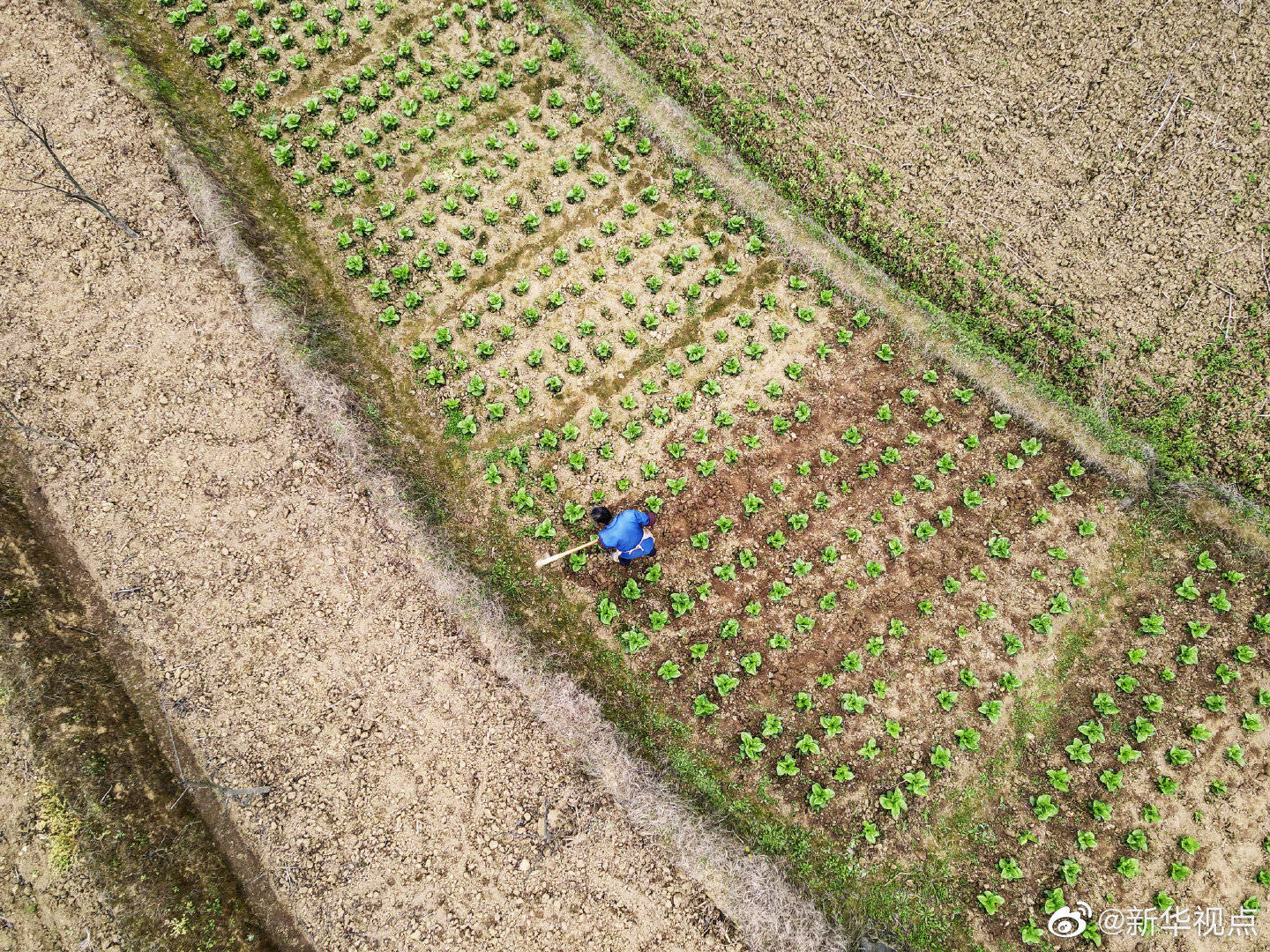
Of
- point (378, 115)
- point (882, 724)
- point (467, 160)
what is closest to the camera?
point (882, 724)

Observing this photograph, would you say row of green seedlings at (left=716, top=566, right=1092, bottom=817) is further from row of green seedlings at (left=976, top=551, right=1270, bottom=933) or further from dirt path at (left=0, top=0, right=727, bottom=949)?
dirt path at (left=0, top=0, right=727, bottom=949)

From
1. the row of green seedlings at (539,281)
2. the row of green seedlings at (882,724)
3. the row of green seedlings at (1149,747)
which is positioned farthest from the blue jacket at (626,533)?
the row of green seedlings at (1149,747)

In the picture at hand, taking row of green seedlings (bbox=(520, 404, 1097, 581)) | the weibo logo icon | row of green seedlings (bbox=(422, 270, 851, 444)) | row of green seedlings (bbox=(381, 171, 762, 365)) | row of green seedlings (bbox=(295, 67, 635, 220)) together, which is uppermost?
row of green seedlings (bbox=(295, 67, 635, 220))

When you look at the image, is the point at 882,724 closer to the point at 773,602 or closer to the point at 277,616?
the point at 773,602

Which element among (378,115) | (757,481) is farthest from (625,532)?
(378,115)

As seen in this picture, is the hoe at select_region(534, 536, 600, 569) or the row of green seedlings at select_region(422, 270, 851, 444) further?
the row of green seedlings at select_region(422, 270, 851, 444)

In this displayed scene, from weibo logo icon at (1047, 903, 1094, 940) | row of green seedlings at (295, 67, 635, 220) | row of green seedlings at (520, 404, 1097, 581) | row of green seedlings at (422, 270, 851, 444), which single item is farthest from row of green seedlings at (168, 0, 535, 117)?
weibo logo icon at (1047, 903, 1094, 940)

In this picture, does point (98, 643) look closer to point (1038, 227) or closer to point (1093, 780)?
point (1093, 780)
